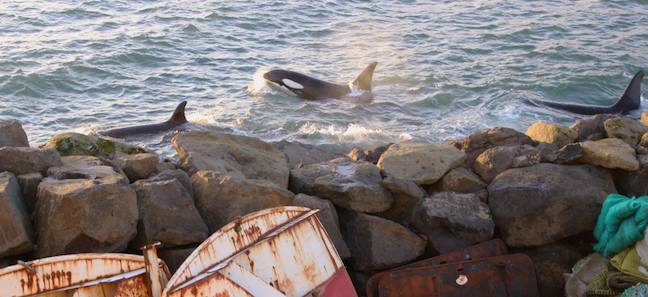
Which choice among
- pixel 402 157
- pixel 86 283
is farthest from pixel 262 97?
pixel 86 283

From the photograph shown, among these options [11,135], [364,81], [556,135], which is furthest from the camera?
[364,81]

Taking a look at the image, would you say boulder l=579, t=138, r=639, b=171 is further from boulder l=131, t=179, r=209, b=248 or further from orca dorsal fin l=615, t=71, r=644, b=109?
orca dorsal fin l=615, t=71, r=644, b=109

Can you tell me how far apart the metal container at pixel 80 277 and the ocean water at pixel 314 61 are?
6700 mm

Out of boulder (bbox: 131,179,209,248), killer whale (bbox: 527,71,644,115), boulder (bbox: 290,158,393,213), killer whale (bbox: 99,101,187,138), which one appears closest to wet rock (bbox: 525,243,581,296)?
boulder (bbox: 290,158,393,213)

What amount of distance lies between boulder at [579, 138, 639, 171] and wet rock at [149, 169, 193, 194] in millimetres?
3845

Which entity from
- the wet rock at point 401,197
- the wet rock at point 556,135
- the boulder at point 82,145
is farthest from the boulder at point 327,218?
the wet rock at point 556,135

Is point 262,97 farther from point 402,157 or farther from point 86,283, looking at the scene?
point 86,283

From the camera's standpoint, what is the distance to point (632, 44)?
2052 cm

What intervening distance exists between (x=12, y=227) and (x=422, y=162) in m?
3.87

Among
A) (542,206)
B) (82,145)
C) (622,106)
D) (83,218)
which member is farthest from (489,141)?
(622,106)

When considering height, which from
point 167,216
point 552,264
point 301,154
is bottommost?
point 552,264

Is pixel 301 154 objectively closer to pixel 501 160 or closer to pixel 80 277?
pixel 501 160

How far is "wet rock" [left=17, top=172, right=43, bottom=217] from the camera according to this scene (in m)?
6.57

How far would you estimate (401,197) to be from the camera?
7531 mm
